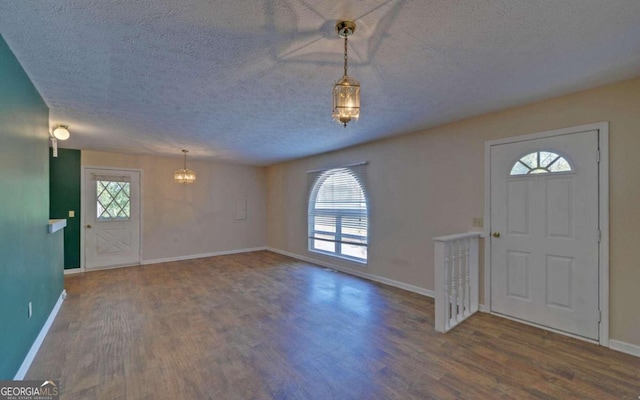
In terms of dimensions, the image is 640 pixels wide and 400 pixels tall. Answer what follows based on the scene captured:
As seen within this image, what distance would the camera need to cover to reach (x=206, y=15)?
1628 millimetres

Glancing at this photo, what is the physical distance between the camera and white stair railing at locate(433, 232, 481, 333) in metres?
2.94

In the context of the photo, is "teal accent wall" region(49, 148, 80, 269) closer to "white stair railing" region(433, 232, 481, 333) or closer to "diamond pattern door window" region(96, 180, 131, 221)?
"diamond pattern door window" region(96, 180, 131, 221)

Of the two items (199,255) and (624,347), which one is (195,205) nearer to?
(199,255)

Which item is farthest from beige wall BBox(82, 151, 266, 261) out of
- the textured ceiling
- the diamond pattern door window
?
the textured ceiling

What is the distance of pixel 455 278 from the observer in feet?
10.4

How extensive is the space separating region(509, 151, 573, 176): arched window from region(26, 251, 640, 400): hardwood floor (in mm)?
1698

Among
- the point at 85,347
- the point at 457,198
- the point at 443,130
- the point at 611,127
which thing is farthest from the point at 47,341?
the point at 611,127

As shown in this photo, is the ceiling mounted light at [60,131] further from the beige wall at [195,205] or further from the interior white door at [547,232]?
the interior white door at [547,232]

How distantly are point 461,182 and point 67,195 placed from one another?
22.8 ft

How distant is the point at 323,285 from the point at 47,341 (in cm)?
330

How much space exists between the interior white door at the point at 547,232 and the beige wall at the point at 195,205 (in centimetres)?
598

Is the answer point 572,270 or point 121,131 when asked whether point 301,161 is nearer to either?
point 121,131

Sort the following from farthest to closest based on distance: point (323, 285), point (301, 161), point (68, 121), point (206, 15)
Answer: point (301, 161), point (323, 285), point (68, 121), point (206, 15)

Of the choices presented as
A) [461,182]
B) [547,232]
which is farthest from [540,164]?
[461,182]
